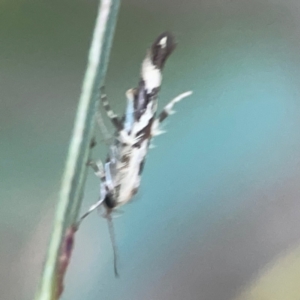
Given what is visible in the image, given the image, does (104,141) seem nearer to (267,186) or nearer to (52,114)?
(52,114)

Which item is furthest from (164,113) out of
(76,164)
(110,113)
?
(76,164)

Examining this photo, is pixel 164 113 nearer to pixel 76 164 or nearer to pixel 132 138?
pixel 132 138

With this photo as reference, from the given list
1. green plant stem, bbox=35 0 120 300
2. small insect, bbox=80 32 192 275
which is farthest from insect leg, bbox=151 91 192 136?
green plant stem, bbox=35 0 120 300

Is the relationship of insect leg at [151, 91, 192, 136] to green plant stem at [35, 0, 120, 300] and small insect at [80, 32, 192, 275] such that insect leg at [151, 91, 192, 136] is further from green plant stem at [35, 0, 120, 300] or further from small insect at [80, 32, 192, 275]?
green plant stem at [35, 0, 120, 300]

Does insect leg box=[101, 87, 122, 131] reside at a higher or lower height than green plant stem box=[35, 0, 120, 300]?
higher

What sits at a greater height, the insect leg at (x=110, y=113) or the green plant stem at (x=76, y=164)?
the insect leg at (x=110, y=113)

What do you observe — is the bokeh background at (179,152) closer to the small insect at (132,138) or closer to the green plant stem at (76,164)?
the small insect at (132,138)

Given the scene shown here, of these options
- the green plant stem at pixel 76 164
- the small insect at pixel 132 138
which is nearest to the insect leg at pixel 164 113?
the small insect at pixel 132 138
